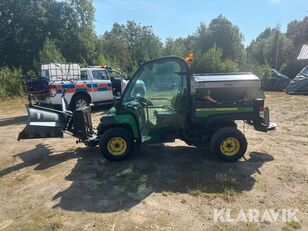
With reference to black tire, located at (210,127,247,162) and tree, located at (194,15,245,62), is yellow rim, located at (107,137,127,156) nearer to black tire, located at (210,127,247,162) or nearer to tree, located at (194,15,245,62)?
black tire, located at (210,127,247,162)

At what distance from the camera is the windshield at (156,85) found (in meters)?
6.21

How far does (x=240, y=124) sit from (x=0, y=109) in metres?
12.0

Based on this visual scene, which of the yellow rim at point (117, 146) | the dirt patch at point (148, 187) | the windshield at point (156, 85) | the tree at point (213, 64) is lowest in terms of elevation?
the dirt patch at point (148, 187)

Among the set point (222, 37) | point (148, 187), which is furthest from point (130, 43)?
point (148, 187)

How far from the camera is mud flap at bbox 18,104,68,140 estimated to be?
21.7 feet

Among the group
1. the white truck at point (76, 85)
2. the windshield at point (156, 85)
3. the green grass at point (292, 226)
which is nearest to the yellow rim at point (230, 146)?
the windshield at point (156, 85)

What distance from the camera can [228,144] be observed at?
6176mm

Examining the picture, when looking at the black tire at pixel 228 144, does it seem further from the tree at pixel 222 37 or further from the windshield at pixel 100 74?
the tree at pixel 222 37

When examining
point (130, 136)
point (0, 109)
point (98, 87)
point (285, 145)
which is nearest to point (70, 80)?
point (98, 87)

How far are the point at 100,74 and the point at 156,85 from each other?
23.6 ft

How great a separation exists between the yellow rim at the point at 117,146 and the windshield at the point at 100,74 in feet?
23.1

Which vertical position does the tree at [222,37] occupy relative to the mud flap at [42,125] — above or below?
above

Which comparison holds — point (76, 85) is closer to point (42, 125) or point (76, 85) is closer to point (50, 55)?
point (42, 125)

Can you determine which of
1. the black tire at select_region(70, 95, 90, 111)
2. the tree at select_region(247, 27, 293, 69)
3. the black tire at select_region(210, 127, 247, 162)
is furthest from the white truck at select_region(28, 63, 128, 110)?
the tree at select_region(247, 27, 293, 69)
